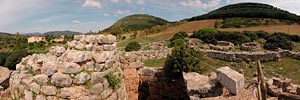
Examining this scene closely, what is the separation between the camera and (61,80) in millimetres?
6277

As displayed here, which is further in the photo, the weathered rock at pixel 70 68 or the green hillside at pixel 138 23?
the green hillside at pixel 138 23

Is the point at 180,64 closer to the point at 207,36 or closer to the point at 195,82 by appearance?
the point at 195,82

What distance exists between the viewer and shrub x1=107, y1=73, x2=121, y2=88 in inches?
276

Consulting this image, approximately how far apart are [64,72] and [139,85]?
5403mm

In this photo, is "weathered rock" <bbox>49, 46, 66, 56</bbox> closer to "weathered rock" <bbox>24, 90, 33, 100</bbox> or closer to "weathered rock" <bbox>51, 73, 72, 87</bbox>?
"weathered rock" <bbox>51, 73, 72, 87</bbox>

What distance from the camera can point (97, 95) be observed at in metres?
6.73

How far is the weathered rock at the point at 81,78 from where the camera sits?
6.36 meters

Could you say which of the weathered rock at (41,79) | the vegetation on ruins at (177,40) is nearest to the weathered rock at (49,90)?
the weathered rock at (41,79)

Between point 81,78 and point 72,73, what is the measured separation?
0.75 feet

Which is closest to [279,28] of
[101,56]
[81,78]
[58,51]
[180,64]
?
[180,64]

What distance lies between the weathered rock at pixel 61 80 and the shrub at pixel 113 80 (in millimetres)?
1033

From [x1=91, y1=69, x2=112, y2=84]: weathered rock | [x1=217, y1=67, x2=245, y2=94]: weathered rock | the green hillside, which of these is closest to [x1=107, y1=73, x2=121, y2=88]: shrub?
[x1=91, y1=69, x2=112, y2=84]: weathered rock

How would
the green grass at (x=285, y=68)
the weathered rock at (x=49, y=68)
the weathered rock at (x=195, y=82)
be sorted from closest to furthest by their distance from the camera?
the weathered rock at (x=49, y=68) < the weathered rock at (x=195, y=82) < the green grass at (x=285, y=68)

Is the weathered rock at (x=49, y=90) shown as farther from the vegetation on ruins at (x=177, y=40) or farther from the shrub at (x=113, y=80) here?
the vegetation on ruins at (x=177, y=40)
